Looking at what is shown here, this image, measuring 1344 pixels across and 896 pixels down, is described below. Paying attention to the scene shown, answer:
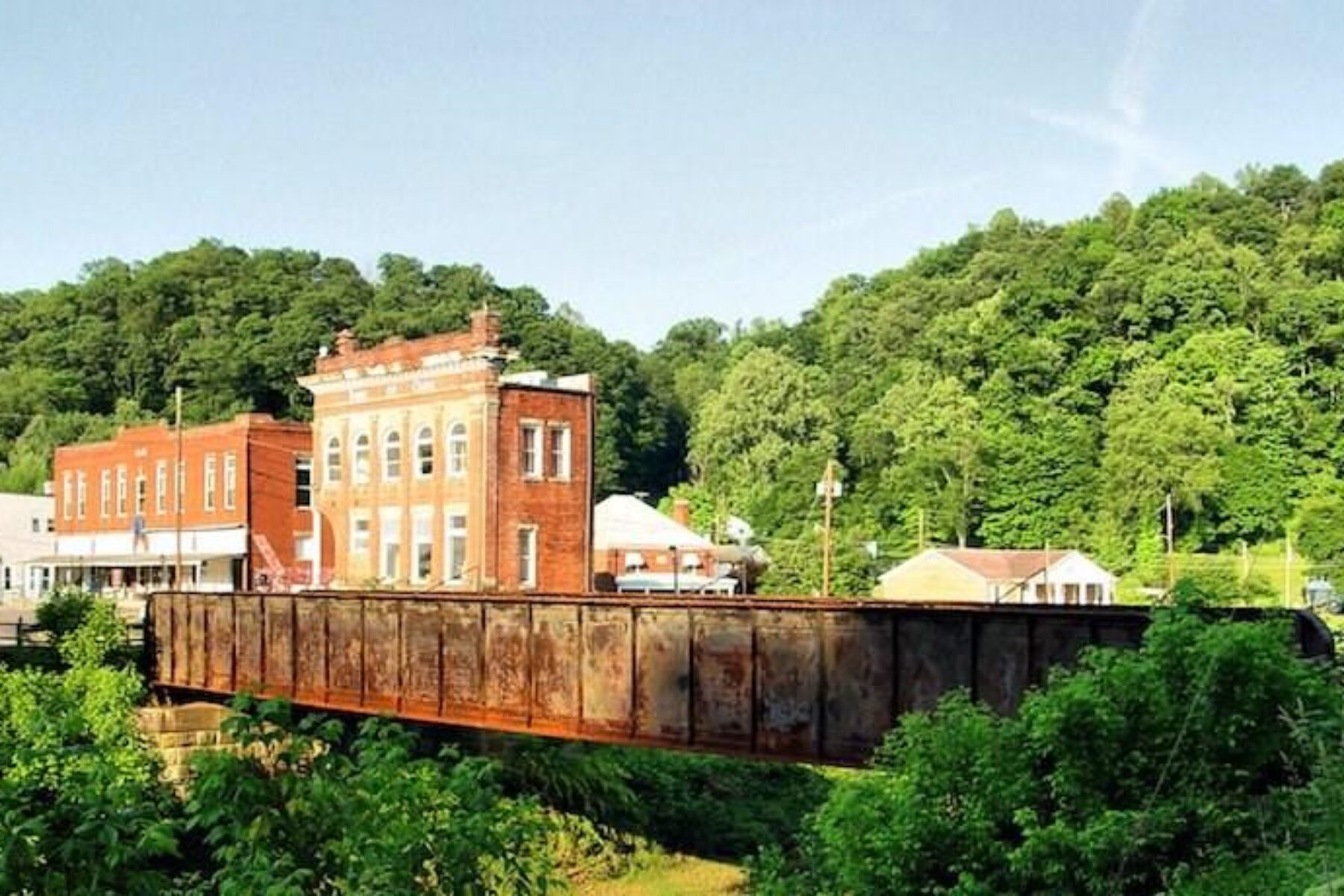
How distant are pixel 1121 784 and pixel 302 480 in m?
49.2

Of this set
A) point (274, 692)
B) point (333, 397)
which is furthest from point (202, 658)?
point (333, 397)

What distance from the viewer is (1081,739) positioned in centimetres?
1199

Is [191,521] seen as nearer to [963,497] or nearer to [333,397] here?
[333,397]

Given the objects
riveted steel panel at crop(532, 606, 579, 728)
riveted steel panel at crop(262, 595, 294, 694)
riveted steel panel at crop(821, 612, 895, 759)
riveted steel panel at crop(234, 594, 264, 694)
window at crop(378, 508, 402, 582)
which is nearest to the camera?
riveted steel panel at crop(821, 612, 895, 759)

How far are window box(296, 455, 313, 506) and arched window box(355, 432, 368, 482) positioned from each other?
7.56 m

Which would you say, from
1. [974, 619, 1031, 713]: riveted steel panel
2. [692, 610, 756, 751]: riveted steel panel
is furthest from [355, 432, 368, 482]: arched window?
[974, 619, 1031, 713]: riveted steel panel

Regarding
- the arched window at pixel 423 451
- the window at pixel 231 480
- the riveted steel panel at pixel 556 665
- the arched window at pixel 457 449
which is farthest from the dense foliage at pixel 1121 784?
the window at pixel 231 480

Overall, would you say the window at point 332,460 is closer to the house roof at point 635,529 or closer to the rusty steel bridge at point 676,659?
the house roof at point 635,529

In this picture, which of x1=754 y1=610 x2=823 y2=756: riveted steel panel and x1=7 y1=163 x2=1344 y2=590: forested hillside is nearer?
x1=754 y1=610 x2=823 y2=756: riveted steel panel

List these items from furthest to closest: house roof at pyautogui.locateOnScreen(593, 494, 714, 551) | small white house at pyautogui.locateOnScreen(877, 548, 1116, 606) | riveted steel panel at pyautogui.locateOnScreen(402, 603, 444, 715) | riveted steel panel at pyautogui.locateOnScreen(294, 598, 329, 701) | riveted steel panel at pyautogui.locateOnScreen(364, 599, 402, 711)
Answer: small white house at pyautogui.locateOnScreen(877, 548, 1116, 606), house roof at pyautogui.locateOnScreen(593, 494, 714, 551), riveted steel panel at pyautogui.locateOnScreen(294, 598, 329, 701), riveted steel panel at pyautogui.locateOnScreen(364, 599, 402, 711), riveted steel panel at pyautogui.locateOnScreen(402, 603, 444, 715)

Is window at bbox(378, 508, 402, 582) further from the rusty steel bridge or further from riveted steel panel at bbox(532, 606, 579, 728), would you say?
riveted steel panel at bbox(532, 606, 579, 728)

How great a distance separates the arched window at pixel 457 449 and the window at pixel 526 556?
2.59m

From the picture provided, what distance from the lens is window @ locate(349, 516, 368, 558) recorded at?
49281 mm

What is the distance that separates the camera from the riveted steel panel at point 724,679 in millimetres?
19406
